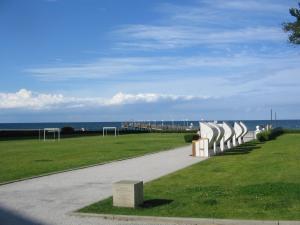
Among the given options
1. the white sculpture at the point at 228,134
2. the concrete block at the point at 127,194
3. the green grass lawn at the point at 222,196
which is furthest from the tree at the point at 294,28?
the white sculpture at the point at 228,134

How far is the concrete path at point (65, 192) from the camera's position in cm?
938

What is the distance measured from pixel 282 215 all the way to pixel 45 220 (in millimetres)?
4004

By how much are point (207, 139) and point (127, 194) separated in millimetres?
14107

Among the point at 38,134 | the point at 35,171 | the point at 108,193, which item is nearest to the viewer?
the point at 108,193

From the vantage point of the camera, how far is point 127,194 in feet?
32.3

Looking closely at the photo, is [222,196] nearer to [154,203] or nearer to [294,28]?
[154,203]

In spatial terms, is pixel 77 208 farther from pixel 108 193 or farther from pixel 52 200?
pixel 108 193

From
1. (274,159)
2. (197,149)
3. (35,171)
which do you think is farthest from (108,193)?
(197,149)

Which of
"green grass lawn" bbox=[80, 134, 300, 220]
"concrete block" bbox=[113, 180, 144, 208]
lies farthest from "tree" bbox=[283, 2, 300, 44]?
"concrete block" bbox=[113, 180, 144, 208]

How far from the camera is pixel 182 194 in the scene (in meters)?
11.4

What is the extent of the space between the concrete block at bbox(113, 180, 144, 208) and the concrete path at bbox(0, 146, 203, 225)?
2.84ft

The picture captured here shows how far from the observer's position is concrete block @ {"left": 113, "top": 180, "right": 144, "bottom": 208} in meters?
9.82

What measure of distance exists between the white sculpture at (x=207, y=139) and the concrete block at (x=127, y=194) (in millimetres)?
13389

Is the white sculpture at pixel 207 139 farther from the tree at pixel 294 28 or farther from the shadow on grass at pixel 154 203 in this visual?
the shadow on grass at pixel 154 203
